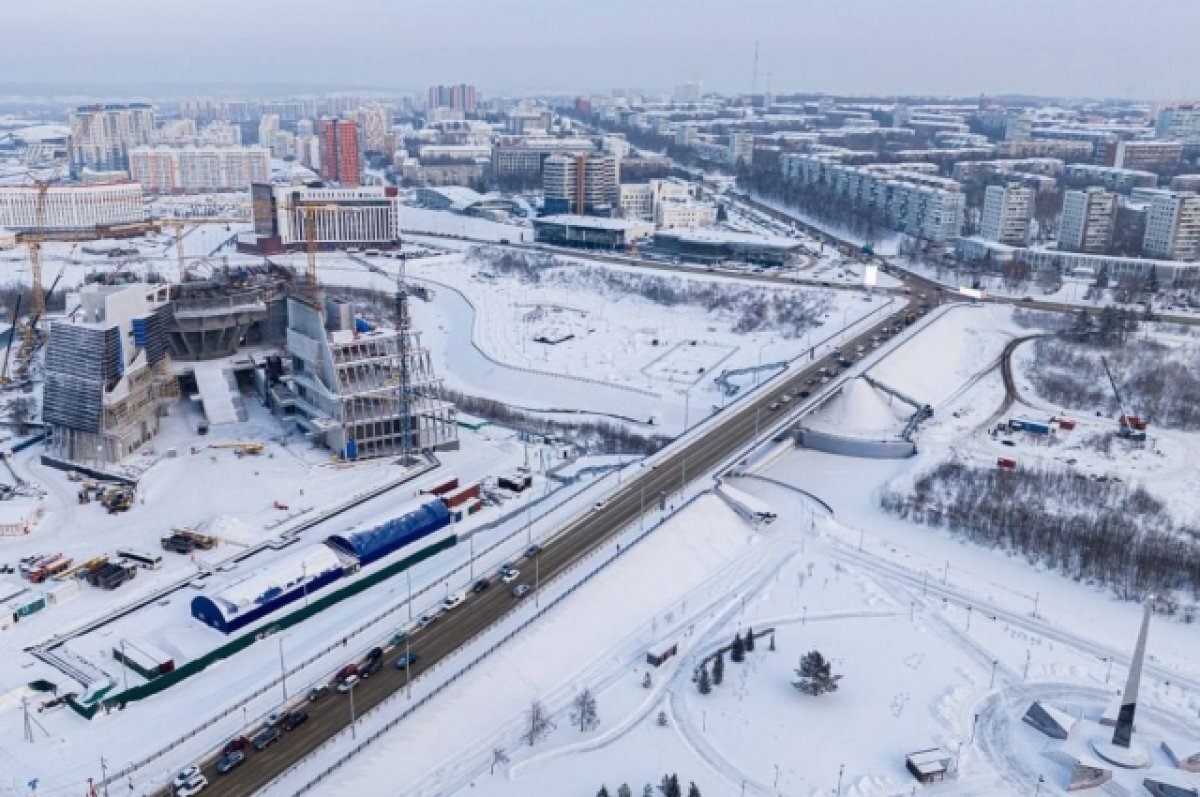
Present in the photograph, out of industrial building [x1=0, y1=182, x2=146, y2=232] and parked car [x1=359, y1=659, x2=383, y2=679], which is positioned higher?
industrial building [x1=0, y1=182, x2=146, y2=232]

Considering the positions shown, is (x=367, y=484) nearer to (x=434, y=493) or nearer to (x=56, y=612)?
(x=434, y=493)

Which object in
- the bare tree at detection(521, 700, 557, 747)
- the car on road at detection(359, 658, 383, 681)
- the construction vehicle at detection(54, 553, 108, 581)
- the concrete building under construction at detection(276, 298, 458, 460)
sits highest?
the concrete building under construction at detection(276, 298, 458, 460)

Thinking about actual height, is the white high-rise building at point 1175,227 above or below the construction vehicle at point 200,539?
above

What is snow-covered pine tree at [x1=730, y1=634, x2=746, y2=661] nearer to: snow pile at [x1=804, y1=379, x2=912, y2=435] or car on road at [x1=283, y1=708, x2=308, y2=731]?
car on road at [x1=283, y1=708, x2=308, y2=731]

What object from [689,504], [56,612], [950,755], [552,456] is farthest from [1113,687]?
[56,612]

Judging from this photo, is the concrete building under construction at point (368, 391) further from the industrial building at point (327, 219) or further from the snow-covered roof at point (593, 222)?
the snow-covered roof at point (593, 222)

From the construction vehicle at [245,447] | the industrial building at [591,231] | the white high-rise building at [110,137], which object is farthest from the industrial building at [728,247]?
the white high-rise building at [110,137]

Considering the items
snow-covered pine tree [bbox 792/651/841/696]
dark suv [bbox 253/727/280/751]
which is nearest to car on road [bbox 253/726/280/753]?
dark suv [bbox 253/727/280/751]
